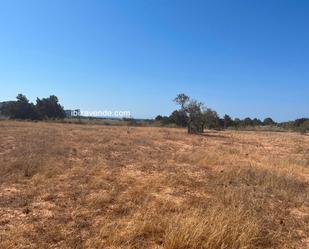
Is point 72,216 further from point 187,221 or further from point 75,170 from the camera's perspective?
point 75,170

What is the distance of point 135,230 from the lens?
5957 mm

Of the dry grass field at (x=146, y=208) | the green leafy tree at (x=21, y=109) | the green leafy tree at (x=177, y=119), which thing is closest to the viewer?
the dry grass field at (x=146, y=208)

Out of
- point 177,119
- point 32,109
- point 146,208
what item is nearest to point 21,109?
point 32,109

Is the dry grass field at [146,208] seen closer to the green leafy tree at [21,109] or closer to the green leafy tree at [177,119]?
the green leafy tree at [177,119]

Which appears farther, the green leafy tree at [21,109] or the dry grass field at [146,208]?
the green leafy tree at [21,109]

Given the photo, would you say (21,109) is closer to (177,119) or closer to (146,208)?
(177,119)

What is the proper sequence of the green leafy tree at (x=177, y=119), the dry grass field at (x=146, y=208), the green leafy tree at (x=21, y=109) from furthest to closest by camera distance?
the green leafy tree at (x=21, y=109) → the green leafy tree at (x=177, y=119) → the dry grass field at (x=146, y=208)

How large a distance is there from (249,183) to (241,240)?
576cm

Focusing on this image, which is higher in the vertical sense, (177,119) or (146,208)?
(177,119)

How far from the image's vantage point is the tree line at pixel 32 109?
86.8 m

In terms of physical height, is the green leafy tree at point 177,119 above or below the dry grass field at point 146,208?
above

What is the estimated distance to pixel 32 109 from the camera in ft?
293

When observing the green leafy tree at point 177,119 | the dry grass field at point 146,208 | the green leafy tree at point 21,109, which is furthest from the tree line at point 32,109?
the dry grass field at point 146,208

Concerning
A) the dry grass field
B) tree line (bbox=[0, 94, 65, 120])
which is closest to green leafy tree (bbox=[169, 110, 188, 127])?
tree line (bbox=[0, 94, 65, 120])
